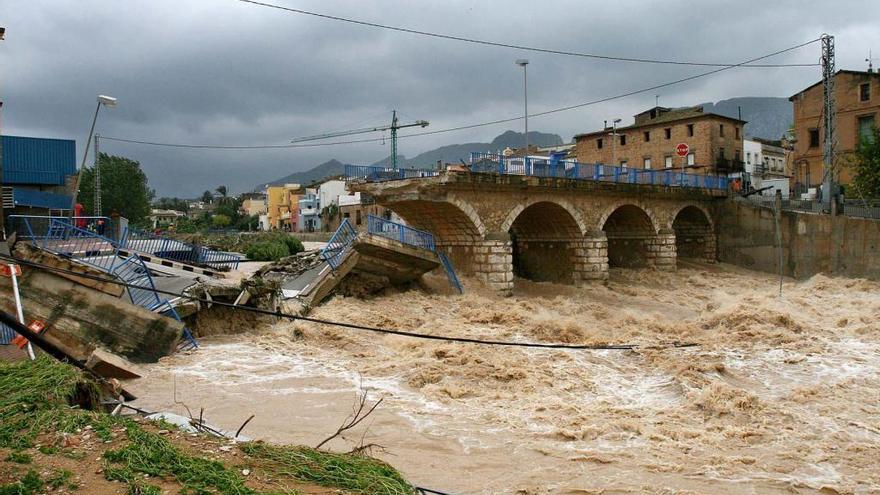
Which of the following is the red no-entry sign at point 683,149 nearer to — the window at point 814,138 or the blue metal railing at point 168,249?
the window at point 814,138

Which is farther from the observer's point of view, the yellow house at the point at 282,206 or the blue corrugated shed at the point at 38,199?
the yellow house at the point at 282,206

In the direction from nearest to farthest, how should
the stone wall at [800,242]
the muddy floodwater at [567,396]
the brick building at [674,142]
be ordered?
the muddy floodwater at [567,396], the stone wall at [800,242], the brick building at [674,142]

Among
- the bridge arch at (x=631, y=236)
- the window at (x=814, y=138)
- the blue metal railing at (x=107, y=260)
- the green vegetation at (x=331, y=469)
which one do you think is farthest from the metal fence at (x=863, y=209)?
the green vegetation at (x=331, y=469)

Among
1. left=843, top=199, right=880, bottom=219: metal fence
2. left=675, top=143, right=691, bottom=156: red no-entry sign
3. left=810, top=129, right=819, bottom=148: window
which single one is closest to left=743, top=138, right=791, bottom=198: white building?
left=810, top=129, right=819, bottom=148: window

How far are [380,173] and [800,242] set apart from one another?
2078cm

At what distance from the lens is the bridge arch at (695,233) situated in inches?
1300

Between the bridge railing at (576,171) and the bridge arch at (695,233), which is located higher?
the bridge railing at (576,171)

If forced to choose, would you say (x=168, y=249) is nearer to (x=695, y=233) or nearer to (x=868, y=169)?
(x=695, y=233)

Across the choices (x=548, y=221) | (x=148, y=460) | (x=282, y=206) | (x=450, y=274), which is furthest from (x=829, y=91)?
(x=282, y=206)

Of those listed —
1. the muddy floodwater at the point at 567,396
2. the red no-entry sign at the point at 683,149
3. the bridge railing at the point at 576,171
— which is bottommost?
the muddy floodwater at the point at 567,396

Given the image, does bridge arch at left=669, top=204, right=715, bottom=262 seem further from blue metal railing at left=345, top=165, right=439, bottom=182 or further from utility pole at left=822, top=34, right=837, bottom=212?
blue metal railing at left=345, top=165, right=439, bottom=182

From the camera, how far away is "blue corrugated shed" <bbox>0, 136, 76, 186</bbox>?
24844 mm

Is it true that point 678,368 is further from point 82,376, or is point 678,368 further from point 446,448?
point 82,376

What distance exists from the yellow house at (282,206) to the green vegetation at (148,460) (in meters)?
70.6
